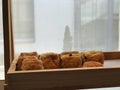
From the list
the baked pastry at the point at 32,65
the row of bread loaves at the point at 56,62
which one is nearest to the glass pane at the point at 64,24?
the row of bread loaves at the point at 56,62

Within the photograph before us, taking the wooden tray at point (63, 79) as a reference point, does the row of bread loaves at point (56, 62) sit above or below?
above

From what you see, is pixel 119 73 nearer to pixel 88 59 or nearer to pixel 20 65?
pixel 88 59

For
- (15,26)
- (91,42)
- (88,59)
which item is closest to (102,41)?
(91,42)

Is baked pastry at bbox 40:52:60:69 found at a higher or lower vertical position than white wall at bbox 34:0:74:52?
lower

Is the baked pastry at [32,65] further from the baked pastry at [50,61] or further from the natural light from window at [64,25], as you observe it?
the natural light from window at [64,25]

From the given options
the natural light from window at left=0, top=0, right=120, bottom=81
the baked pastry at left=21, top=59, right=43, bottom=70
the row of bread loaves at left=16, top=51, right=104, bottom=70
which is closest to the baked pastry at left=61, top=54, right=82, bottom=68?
the row of bread loaves at left=16, top=51, right=104, bottom=70

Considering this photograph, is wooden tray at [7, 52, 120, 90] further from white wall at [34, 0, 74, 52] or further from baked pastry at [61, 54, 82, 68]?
white wall at [34, 0, 74, 52]
